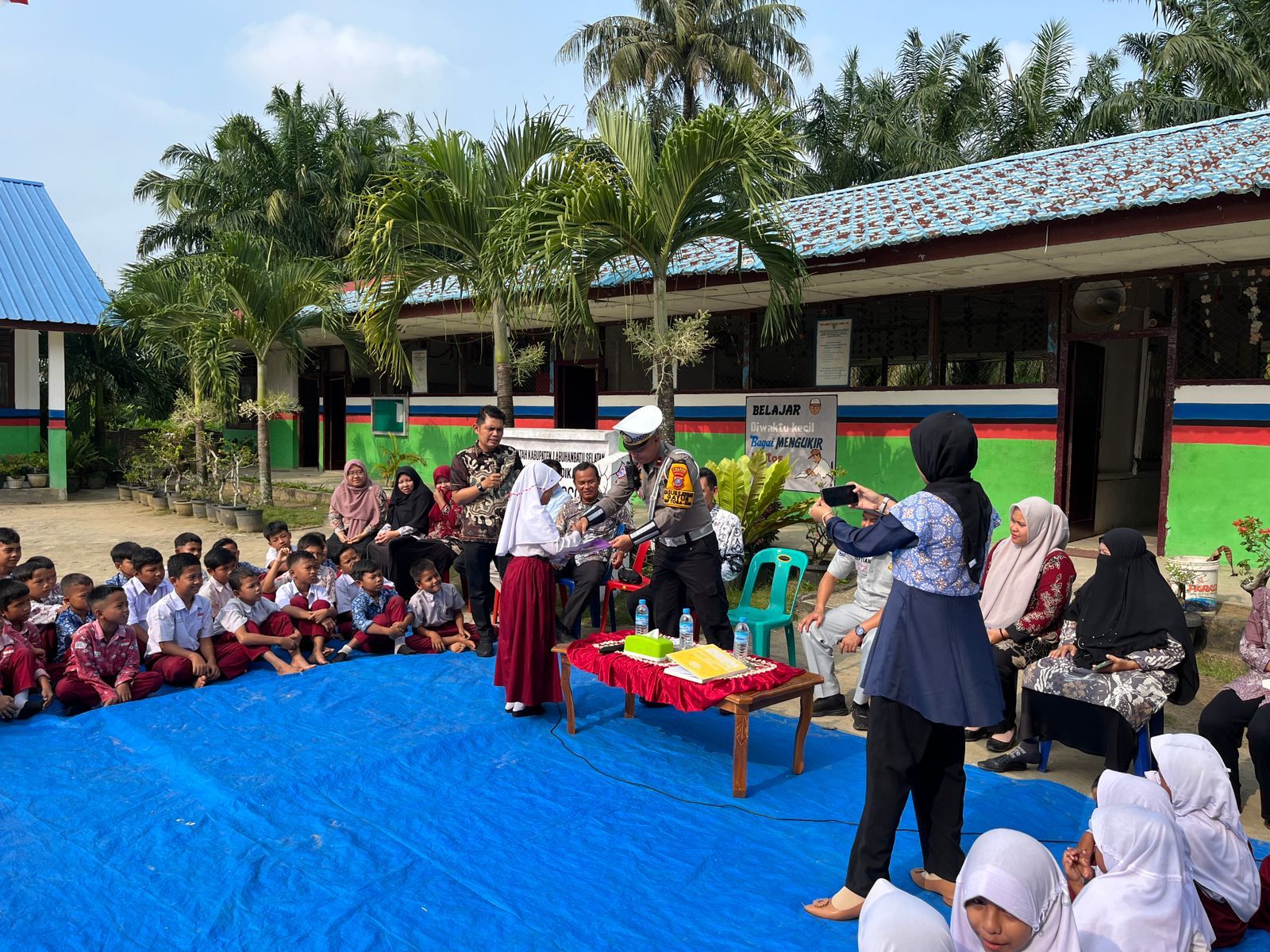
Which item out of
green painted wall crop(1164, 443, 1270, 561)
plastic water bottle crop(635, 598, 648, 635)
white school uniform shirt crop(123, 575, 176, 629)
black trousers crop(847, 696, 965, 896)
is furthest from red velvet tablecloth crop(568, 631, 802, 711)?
green painted wall crop(1164, 443, 1270, 561)

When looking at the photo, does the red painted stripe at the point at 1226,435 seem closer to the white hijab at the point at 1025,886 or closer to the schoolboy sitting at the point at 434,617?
the schoolboy sitting at the point at 434,617

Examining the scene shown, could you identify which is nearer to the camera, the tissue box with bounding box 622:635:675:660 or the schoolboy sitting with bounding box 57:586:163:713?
the tissue box with bounding box 622:635:675:660

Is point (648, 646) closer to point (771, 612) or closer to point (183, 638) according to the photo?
point (771, 612)

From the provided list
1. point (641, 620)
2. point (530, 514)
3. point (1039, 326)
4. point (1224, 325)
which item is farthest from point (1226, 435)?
point (530, 514)

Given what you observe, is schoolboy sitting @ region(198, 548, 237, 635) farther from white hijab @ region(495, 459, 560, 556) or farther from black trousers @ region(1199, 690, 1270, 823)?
black trousers @ region(1199, 690, 1270, 823)

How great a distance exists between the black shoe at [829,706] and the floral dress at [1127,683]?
117cm

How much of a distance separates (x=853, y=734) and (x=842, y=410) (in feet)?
17.4

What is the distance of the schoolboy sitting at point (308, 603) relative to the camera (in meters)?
6.05

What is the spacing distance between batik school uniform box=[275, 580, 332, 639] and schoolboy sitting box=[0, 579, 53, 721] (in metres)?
1.46

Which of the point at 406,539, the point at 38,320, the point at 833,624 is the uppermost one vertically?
the point at 38,320

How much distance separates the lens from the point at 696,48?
955 inches

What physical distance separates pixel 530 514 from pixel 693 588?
0.95 meters

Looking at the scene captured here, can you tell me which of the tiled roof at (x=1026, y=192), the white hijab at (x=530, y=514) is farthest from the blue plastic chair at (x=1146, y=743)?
the tiled roof at (x=1026, y=192)

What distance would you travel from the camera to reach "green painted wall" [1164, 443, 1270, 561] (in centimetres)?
713
